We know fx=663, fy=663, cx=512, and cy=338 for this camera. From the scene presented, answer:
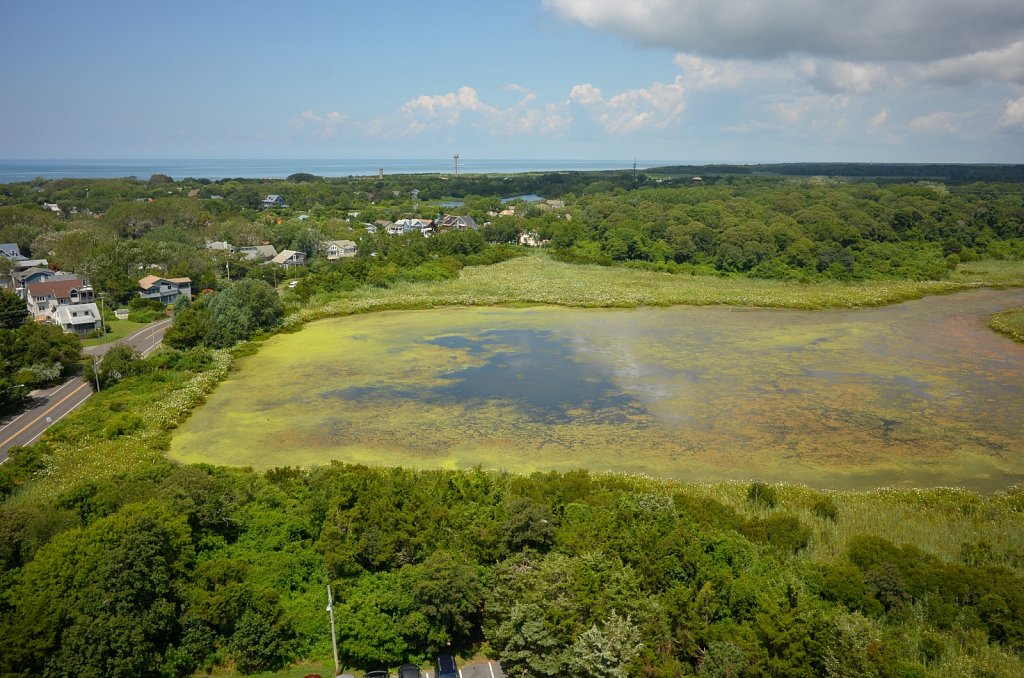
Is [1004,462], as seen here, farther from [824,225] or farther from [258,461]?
[824,225]

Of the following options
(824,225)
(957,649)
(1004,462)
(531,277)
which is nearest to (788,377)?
(1004,462)

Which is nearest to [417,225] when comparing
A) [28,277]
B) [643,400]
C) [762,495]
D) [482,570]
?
[28,277]

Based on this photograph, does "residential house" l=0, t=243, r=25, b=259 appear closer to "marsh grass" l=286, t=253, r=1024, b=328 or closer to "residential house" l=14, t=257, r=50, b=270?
"residential house" l=14, t=257, r=50, b=270

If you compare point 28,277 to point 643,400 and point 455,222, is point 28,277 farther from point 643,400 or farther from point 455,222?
point 455,222

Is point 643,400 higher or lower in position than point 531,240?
lower

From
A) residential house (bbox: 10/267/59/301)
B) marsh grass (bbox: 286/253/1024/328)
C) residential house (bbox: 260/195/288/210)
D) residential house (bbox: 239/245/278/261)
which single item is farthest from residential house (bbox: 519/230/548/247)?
residential house (bbox: 10/267/59/301)

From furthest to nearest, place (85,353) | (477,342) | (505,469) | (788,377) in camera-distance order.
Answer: (477,342) < (85,353) < (788,377) < (505,469)

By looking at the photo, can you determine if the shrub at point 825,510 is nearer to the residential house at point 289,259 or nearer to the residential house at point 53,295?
the residential house at point 53,295
